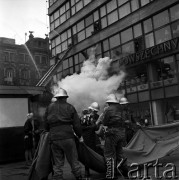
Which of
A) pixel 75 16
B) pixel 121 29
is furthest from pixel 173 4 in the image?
pixel 75 16

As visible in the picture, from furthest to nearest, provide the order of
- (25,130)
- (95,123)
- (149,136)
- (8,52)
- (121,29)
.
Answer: (8,52), (121,29), (25,130), (149,136), (95,123)

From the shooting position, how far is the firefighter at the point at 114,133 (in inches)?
252

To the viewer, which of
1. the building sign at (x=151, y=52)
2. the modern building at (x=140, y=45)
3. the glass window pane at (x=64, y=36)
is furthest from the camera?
the glass window pane at (x=64, y=36)

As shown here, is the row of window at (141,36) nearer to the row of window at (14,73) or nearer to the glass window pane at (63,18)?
the glass window pane at (63,18)

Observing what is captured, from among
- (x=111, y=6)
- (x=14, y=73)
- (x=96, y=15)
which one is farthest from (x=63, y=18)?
(x=14, y=73)

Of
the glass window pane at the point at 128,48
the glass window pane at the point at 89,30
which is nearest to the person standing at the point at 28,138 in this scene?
the glass window pane at the point at 128,48

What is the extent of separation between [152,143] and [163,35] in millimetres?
14177

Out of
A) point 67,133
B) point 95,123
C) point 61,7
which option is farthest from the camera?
point 61,7

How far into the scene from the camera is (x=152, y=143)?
871 centimetres

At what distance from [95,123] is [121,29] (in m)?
18.4

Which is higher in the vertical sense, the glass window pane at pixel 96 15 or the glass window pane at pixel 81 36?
the glass window pane at pixel 96 15

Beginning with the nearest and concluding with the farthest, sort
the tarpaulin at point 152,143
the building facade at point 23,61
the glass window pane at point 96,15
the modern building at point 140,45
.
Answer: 1. the tarpaulin at point 152,143
2. the modern building at point 140,45
3. the glass window pane at point 96,15
4. the building facade at point 23,61

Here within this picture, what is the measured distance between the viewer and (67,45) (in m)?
31.7

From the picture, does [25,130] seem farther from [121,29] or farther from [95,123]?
[121,29]
